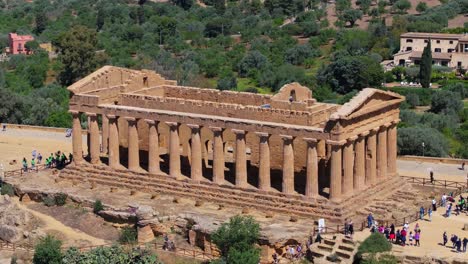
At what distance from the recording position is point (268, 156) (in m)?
61.4

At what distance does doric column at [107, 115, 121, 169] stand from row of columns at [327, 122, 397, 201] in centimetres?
1573

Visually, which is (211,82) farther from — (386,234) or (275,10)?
(386,234)

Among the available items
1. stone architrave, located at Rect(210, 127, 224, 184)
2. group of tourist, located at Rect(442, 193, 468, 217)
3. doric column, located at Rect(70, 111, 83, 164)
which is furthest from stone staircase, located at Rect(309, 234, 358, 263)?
doric column, located at Rect(70, 111, 83, 164)

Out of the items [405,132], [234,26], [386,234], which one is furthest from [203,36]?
[386,234]

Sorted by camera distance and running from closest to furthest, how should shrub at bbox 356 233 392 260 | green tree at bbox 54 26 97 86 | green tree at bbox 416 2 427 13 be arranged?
shrub at bbox 356 233 392 260, green tree at bbox 54 26 97 86, green tree at bbox 416 2 427 13

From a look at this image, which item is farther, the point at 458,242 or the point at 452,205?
the point at 452,205

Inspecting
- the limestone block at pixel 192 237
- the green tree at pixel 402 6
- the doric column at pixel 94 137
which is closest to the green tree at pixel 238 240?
the limestone block at pixel 192 237

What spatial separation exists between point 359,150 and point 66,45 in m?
66.6

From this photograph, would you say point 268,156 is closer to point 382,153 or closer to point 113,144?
point 382,153

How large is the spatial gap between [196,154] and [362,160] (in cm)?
1028

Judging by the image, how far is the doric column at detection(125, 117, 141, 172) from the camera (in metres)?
66.3

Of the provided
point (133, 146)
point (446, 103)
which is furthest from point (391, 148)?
point (446, 103)

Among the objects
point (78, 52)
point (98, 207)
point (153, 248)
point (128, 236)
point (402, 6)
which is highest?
point (402, 6)

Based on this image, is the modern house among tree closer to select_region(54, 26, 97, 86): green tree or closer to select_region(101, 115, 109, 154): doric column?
select_region(54, 26, 97, 86): green tree
